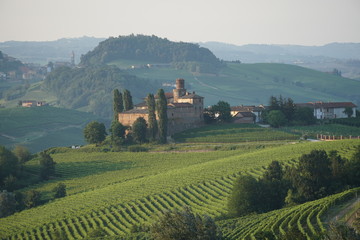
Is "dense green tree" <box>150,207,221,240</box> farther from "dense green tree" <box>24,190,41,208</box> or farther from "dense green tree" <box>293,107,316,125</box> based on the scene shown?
"dense green tree" <box>293,107,316,125</box>

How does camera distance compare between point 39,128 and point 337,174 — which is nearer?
point 337,174

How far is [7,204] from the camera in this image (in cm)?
6531

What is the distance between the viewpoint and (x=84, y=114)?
17200 cm

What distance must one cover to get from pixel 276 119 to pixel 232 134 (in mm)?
7065

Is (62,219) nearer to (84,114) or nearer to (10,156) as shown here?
(10,156)

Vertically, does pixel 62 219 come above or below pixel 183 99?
below

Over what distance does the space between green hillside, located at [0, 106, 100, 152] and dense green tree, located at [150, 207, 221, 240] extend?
95.7m

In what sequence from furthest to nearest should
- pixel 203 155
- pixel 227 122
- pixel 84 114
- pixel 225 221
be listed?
pixel 84 114 < pixel 227 122 < pixel 203 155 < pixel 225 221

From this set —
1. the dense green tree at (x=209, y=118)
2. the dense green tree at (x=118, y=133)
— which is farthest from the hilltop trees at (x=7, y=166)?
the dense green tree at (x=209, y=118)

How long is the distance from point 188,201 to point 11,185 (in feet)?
85.2

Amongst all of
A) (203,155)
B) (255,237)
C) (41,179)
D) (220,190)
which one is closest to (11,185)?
(41,179)

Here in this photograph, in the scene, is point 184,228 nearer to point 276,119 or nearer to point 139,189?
point 139,189

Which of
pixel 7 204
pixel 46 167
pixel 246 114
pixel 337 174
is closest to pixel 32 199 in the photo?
pixel 7 204

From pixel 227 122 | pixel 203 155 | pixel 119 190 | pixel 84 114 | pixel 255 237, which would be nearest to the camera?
pixel 255 237
